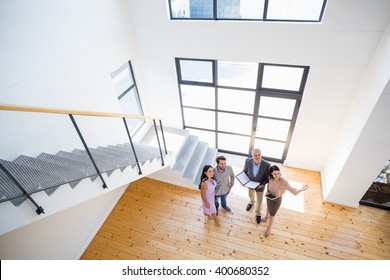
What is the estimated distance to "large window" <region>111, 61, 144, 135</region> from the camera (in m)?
4.67

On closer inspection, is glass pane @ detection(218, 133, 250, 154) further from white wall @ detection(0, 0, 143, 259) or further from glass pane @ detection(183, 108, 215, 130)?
white wall @ detection(0, 0, 143, 259)

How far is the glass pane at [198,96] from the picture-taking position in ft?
16.9

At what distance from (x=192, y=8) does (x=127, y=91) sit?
2.03 meters

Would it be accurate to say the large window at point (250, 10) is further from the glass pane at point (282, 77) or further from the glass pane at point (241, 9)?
the glass pane at point (282, 77)

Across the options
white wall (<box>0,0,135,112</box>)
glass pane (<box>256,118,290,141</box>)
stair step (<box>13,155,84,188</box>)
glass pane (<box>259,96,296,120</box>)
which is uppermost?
white wall (<box>0,0,135,112</box>)

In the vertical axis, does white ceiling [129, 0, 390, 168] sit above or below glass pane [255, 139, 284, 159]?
above

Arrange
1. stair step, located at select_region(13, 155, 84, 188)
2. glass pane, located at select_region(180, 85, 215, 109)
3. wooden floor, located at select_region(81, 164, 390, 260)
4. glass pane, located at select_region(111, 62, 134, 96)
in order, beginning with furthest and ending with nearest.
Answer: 1. glass pane, located at select_region(180, 85, 215, 109)
2. glass pane, located at select_region(111, 62, 134, 96)
3. wooden floor, located at select_region(81, 164, 390, 260)
4. stair step, located at select_region(13, 155, 84, 188)

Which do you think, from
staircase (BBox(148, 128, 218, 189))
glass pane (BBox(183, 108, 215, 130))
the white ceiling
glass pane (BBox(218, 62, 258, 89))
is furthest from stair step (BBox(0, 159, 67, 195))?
glass pane (BBox(183, 108, 215, 130))

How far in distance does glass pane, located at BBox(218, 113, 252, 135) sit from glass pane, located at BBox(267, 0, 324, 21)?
2.06 m

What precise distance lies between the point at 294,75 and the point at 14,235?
4910 millimetres

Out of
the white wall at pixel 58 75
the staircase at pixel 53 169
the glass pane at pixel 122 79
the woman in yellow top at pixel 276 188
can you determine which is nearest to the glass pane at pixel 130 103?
the glass pane at pixel 122 79

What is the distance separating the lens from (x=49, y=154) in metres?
3.04

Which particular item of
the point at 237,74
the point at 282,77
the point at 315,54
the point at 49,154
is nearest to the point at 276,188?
the point at 282,77

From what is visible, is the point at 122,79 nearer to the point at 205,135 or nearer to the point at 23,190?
the point at 205,135
